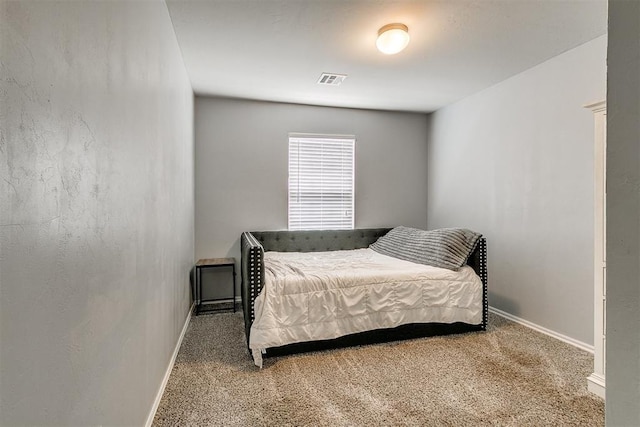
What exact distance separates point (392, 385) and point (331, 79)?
2760 millimetres

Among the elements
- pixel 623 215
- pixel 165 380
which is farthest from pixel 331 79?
pixel 623 215

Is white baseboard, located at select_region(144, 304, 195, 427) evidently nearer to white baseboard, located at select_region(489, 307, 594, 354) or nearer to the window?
the window

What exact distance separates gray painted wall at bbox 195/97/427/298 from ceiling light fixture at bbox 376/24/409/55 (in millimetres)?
1939

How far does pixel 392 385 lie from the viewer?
2.04 meters

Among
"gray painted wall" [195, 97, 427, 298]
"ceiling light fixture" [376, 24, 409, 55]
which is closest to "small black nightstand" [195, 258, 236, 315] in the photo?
"gray painted wall" [195, 97, 427, 298]

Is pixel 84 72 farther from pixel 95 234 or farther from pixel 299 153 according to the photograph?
pixel 299 153

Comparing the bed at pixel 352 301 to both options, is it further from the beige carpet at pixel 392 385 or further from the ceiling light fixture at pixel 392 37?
the ceiling light fixture at pixel 392 37

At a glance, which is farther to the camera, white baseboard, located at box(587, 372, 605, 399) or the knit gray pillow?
the knit gray pillow

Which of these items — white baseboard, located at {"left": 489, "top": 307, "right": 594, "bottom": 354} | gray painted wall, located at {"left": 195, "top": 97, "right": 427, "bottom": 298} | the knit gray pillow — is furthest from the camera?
gray painted wall, located at {"left": 195, "top": 97, "right": 427, "bottom": 298}

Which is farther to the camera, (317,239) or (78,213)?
(317,239)

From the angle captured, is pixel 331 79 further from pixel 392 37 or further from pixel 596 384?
pixel 596 384

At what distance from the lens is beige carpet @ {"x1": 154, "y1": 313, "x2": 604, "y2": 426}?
1730 mm

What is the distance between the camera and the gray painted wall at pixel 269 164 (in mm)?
3908

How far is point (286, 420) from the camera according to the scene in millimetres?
1712
